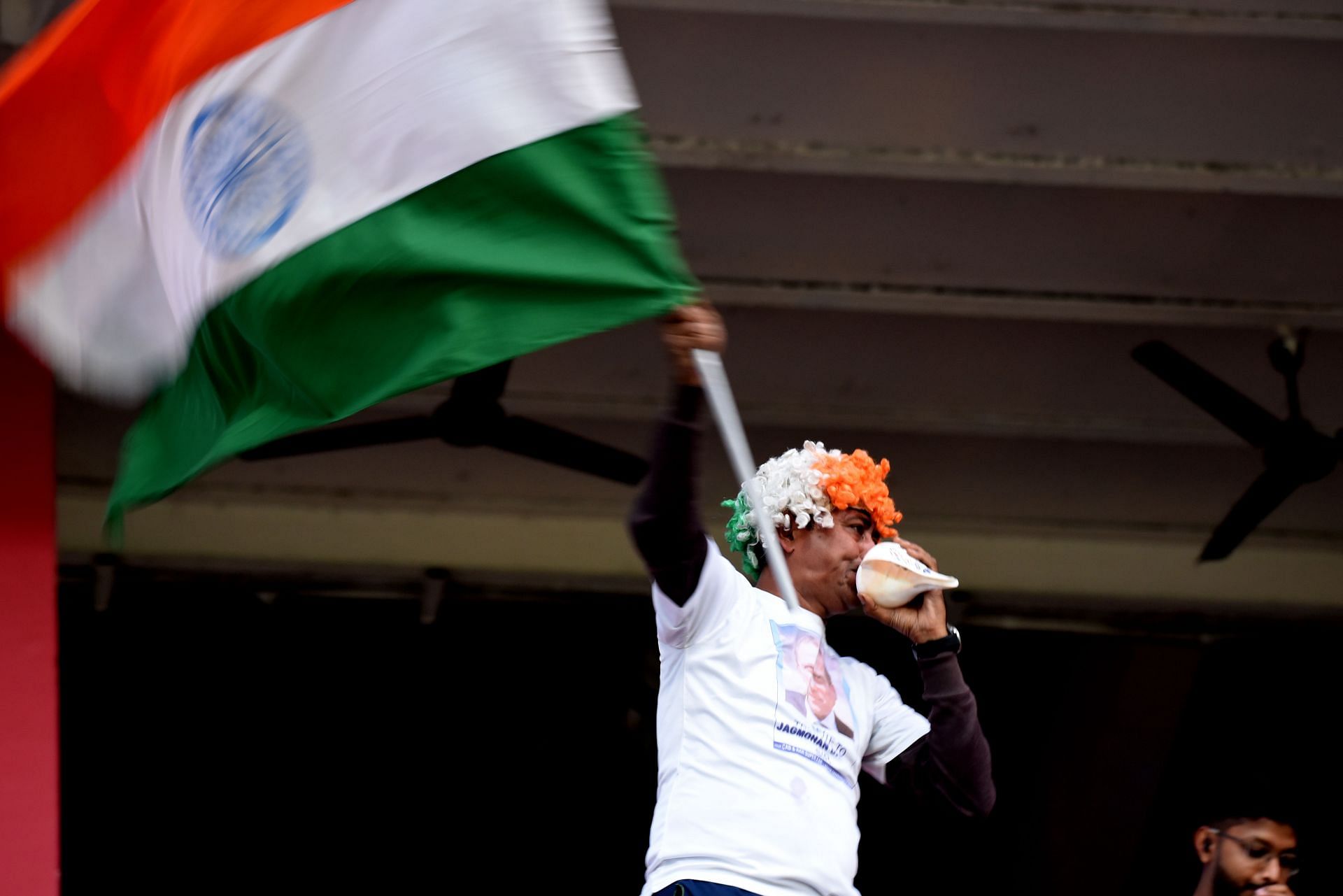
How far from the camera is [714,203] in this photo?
18.6 ft

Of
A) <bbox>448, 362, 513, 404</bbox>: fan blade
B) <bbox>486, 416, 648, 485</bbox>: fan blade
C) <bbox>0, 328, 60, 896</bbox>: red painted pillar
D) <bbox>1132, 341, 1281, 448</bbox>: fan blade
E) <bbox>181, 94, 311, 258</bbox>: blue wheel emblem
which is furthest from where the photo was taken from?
<bbox>486, 416, 648, 485</bbox>: fan blade

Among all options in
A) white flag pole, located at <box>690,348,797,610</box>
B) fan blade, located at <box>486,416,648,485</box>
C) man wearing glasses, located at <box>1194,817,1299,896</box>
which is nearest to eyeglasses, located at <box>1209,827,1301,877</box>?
man wearing glasses, located at <box>1194,817,1299,896</box>

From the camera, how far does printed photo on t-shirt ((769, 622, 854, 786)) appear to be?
7.89ft

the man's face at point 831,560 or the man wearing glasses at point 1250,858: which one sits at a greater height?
the man's face at point 831,560

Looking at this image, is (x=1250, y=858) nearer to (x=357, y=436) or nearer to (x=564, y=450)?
(x=564, y=450)

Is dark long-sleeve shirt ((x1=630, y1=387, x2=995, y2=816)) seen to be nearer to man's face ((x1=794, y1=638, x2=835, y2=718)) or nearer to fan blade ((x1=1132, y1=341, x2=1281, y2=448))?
man's face ((x1=794, y1=638, x2=835, y2=718))

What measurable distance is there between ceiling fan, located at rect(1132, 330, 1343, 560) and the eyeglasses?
2347 mm

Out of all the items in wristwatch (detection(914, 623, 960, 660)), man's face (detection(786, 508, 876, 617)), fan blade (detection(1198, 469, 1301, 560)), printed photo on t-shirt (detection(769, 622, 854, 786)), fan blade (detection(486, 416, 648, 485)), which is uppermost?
fan blade (detection(1198, 469, 1301, 560))

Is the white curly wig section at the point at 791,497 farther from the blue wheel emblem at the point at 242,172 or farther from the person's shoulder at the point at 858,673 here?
the blue wheel emblem at the point at 242,172

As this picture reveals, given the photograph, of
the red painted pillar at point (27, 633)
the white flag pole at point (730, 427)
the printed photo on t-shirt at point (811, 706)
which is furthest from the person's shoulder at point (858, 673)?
the red painted pillar at point (27, 633)

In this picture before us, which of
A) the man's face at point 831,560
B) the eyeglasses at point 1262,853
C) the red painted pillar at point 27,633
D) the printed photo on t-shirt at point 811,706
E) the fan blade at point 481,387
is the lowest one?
the red painted pillar at point 27,633

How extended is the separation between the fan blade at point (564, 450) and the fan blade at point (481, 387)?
12 cm

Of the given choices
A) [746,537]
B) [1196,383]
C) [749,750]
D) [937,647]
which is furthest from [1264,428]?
[749,750]

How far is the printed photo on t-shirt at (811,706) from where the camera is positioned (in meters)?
2.41
